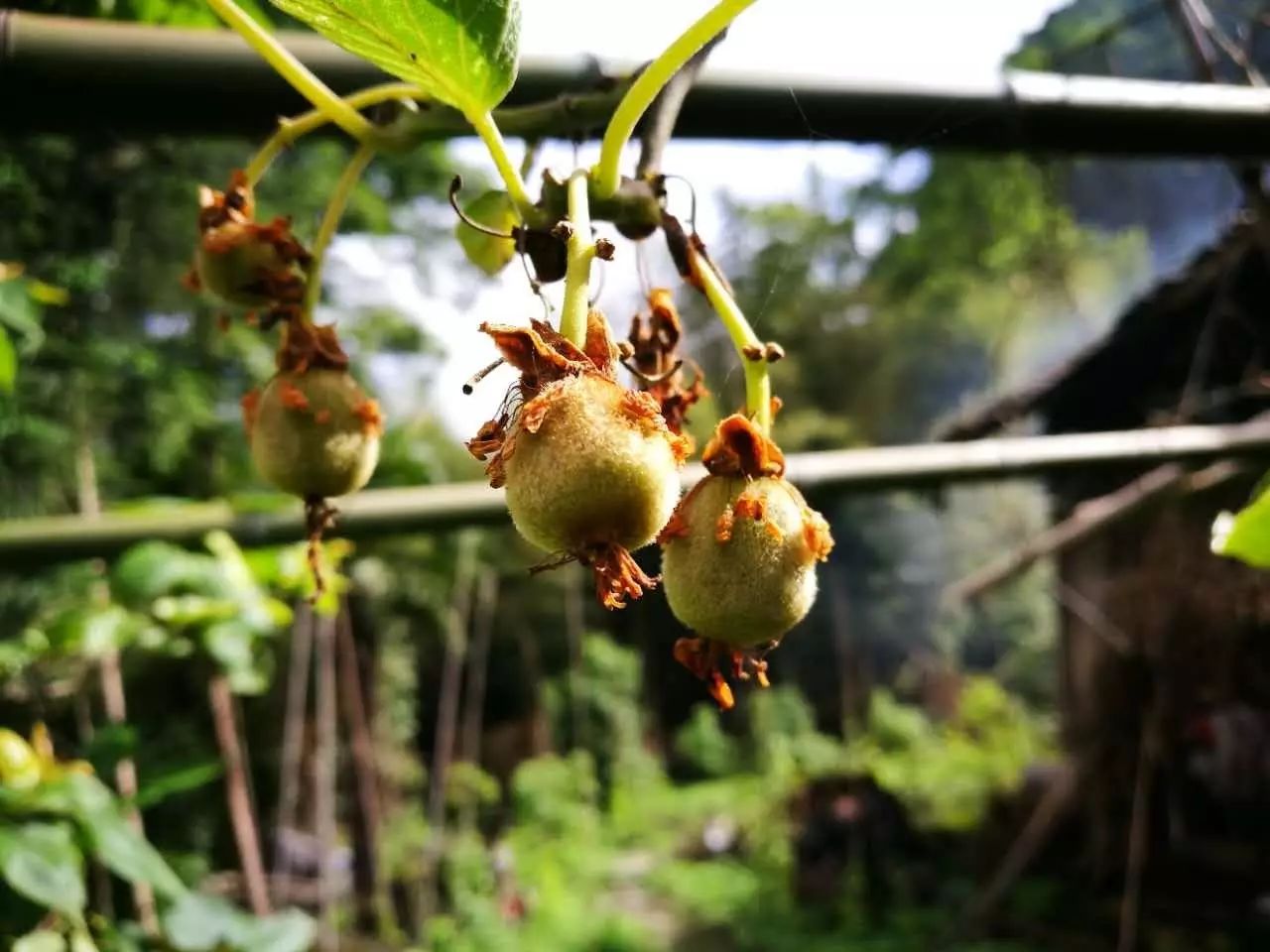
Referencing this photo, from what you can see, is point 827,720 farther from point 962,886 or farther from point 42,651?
point 42,651

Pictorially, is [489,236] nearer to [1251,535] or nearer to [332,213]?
[332,213]

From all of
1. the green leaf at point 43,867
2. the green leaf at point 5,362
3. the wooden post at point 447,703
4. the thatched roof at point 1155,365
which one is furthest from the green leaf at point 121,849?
the wooden post at point 447,703

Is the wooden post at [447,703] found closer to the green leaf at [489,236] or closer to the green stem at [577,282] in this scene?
the green leaf at [489,236]

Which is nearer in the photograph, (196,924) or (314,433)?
(314,433)

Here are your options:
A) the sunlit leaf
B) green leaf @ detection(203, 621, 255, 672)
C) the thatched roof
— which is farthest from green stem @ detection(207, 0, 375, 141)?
the thatched roof

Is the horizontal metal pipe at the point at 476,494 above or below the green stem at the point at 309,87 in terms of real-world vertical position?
below

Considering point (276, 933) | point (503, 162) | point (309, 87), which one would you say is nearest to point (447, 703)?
point (276, 933)
